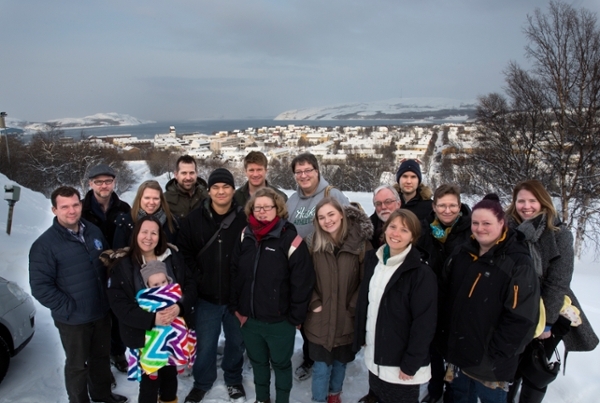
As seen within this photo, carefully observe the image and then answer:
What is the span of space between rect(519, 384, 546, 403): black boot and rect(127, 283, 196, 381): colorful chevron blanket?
259 centimetres

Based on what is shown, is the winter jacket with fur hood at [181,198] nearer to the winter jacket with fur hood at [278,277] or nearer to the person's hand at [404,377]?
the winter jacket with fur hood at [278,277]

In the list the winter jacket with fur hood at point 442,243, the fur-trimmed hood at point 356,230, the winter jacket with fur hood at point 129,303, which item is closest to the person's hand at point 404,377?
the winter jacket with fur hood at point 442,243

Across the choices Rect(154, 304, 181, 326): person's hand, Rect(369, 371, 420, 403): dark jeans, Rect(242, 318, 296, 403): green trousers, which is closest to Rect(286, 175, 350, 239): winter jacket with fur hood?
Rect(242, 318, 296, 403): green trousers

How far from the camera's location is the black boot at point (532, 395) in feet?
9.04

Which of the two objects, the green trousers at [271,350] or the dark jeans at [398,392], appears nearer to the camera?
the dark jeans at [398,392]

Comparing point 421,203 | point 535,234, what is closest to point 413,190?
point 421,203

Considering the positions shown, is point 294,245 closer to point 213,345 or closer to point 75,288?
point 213,345

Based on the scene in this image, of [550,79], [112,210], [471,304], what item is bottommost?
[471,304]

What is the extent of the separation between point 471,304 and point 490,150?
706 inches

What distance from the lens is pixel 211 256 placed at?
118 inches

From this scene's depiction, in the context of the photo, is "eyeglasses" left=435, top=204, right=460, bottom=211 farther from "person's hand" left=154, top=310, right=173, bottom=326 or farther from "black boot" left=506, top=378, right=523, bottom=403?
"person's hand" left=154, top=310, right=173, bottom=326

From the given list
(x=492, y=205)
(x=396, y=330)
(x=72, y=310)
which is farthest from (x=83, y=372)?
(x=492, y=205)

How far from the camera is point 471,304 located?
8.04 ft

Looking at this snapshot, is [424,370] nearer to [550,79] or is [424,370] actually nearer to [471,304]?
[471,304]
